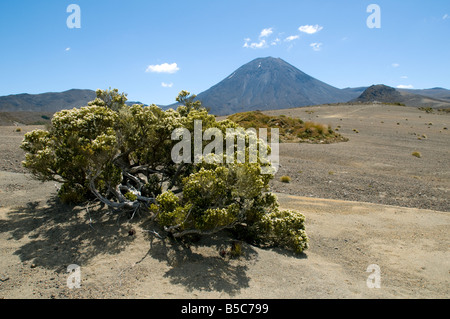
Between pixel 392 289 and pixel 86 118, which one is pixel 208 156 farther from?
pixel 392 289

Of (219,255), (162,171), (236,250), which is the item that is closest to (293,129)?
(162,171)

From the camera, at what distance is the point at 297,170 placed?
19828 millimetres

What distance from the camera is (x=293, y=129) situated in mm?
37344

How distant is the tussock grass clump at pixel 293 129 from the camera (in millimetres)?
33812

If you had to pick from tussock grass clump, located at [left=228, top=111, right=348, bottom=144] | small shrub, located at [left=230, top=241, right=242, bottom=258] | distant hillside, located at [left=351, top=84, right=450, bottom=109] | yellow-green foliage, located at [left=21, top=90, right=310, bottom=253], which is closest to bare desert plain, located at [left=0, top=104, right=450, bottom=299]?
small shrub, located at [left=230, top=241, right=242, bottom=258]

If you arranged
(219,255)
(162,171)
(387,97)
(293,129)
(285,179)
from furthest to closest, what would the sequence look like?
(387,97), (293,129), (285,179), (162,171), (219,255)

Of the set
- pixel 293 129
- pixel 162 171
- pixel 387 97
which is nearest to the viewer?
pixel 162 171

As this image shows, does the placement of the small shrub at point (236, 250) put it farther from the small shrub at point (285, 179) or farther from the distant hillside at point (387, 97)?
the distant hillside at point (387, 97)

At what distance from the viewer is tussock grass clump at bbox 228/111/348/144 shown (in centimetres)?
3381

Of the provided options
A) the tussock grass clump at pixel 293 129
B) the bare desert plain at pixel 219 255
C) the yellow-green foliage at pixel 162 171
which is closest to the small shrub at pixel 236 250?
the bare desert plain at pixel 219 255

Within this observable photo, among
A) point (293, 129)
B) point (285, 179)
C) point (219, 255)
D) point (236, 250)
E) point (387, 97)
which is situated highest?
point (387, 97)

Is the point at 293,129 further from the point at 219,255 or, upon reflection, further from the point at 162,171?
the point at 219,255

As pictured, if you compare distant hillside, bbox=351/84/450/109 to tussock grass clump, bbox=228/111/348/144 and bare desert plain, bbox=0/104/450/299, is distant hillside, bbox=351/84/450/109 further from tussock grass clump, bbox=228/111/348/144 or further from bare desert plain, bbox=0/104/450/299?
bare desert plain, bbox=0/104/450/299
